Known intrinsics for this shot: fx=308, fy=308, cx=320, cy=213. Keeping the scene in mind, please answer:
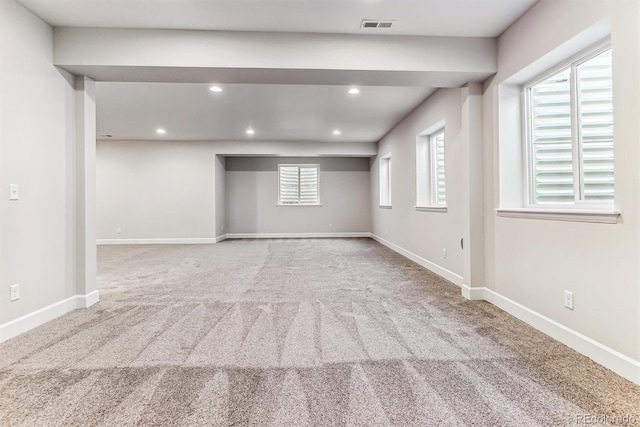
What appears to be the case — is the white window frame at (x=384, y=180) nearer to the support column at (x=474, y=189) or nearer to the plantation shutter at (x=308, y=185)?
the plantation shutter at (x=308, y=185)

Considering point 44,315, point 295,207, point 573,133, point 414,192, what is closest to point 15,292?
point 44,315

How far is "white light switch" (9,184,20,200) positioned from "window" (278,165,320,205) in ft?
21.3

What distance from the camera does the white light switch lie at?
2.21 m

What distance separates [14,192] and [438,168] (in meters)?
4.61

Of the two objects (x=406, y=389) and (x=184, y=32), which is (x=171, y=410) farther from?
(x=184, y=32)

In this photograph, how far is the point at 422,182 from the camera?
4.73 m

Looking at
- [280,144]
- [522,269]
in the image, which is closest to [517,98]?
[522,269]

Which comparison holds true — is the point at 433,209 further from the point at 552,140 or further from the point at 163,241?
the point at 163,241

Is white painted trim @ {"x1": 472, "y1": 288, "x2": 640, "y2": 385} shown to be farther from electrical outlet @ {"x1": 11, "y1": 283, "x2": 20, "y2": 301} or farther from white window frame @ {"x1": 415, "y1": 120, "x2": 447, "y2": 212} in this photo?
electrical outlet @ {"x1": 11, "y1": 283, "x2": 20, "y2": 301}

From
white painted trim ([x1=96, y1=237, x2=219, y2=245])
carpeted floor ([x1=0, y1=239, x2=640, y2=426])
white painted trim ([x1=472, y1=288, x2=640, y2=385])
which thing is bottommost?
carpeted floor ([x1=0, y1=239, x2=640, y2=426])

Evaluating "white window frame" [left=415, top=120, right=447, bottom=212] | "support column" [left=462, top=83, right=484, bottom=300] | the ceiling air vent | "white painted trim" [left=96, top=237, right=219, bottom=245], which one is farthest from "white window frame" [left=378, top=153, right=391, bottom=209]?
the ceiling air vent

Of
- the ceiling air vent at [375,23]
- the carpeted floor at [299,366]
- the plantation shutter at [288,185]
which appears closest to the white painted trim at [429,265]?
the carpeted floor at [299,366]

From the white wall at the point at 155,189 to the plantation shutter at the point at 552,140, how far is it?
21.6 ft

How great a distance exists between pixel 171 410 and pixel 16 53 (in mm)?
2728
